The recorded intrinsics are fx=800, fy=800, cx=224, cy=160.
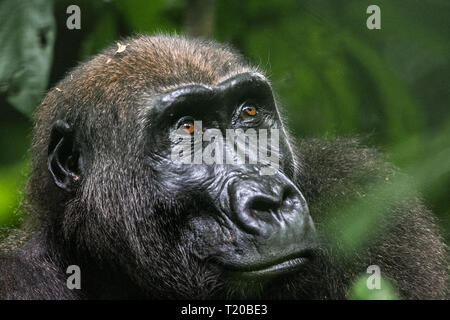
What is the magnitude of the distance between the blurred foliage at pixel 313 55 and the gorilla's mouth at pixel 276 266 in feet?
4.82

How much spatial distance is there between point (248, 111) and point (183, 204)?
91 centimetres

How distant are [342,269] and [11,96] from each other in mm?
2889

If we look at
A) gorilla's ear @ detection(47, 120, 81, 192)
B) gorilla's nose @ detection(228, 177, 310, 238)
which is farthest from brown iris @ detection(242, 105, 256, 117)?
gorilla's ear @ detection(47, 120, 81, 192)

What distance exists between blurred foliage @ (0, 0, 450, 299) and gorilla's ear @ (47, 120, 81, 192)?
73 centimetres

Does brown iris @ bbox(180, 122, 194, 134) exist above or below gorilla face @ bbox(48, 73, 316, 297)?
above

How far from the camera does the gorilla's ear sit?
18.5ft

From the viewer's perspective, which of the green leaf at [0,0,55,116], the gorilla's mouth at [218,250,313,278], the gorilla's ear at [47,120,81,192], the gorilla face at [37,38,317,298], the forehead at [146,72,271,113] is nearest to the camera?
the gorilla's mouth at [218,250,313,278]

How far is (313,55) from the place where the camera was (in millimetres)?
7734

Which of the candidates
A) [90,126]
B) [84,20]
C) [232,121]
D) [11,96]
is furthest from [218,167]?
[84,20]

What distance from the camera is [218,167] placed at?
5148 mm

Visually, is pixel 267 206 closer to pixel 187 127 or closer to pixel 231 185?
pixel 231 185

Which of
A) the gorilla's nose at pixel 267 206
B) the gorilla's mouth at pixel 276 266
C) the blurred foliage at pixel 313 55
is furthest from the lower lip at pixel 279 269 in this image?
the blurred foliage at pixel 313 55

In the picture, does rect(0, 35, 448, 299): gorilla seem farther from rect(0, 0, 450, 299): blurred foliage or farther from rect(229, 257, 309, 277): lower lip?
rect(0, 0, 450, 299): blurred foliage

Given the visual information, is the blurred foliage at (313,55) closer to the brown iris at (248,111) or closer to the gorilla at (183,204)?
the gorilla at (183,204)
